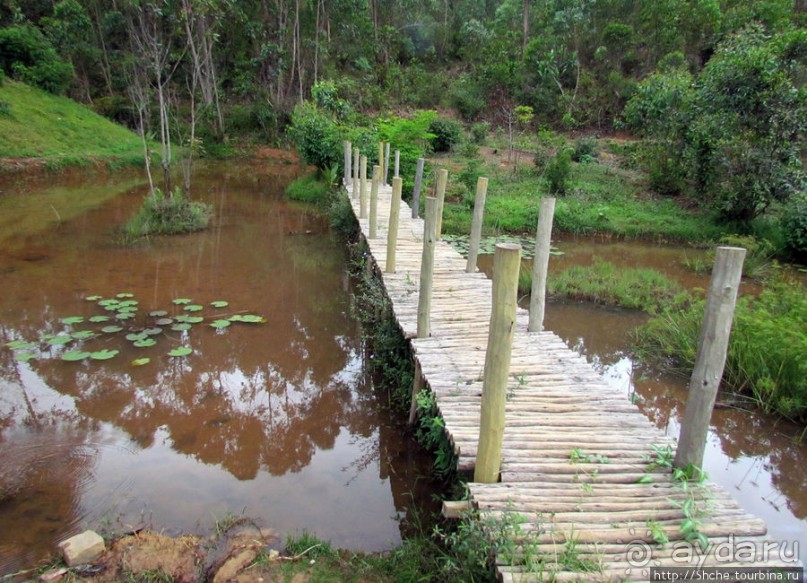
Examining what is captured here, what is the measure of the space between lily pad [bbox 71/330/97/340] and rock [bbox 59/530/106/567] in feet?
11.2

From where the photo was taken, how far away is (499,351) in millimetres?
2814

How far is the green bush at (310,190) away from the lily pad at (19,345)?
8.30m

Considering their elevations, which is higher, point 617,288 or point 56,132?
point 56,132

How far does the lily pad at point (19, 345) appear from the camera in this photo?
5820 mm

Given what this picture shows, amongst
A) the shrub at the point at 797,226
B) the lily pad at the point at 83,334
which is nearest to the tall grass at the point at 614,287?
the shrub at the point at 797,226

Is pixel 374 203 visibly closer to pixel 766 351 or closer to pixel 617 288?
pixel 617 288

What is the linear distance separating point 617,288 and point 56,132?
1733 cm

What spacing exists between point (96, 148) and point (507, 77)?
15.9m

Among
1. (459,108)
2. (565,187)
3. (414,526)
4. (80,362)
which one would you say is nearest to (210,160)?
(459,108)

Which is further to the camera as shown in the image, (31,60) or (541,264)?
(31,60)

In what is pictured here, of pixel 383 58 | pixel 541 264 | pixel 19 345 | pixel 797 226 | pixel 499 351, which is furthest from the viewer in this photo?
pixel 383 58

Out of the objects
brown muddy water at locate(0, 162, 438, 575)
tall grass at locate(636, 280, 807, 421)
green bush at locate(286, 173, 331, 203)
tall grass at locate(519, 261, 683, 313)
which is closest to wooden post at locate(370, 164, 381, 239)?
brown muddy water at locate(0, 162, 438, 575)

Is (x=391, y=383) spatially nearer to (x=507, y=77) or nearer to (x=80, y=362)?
(x=80, y=362)

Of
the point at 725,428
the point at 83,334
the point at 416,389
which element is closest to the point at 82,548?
the point at 416,389
